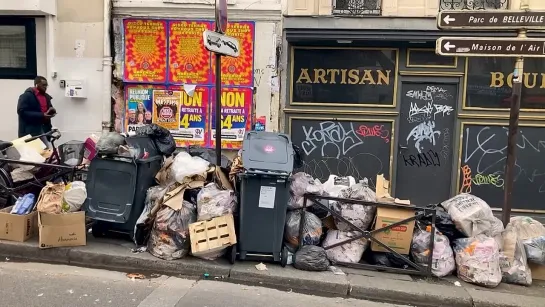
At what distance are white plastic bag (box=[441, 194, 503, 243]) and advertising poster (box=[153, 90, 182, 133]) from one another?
16.5 ft

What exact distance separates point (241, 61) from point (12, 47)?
13.8ft

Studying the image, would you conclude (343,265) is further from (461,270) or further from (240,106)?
(240,106)

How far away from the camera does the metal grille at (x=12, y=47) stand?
8.59 meters

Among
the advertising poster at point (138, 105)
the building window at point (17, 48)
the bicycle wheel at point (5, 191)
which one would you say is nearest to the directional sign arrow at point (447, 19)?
the advertising poster at point (138, 105)

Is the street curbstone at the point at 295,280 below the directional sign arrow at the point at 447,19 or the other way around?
below

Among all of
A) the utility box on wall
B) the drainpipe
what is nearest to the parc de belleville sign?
the drainpipe

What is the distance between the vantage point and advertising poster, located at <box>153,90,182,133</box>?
8414 millimetres

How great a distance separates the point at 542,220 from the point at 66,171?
7.73 metres

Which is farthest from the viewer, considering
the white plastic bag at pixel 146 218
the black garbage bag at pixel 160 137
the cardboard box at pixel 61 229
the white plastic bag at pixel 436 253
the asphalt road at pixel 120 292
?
the black garbage bag at pixel 160 137

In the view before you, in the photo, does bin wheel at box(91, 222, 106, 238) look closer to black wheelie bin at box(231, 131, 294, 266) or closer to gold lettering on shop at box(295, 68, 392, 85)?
black wheelie bin at box(231, 131, 294, 266)

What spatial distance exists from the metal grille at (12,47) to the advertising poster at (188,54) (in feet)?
9.04

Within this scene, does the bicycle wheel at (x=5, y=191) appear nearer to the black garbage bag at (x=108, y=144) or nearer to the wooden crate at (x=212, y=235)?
the black garbage bag at (x=108, y=144)

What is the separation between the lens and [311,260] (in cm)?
509

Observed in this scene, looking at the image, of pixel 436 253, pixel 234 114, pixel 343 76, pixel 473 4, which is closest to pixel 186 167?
pixel 436 253
